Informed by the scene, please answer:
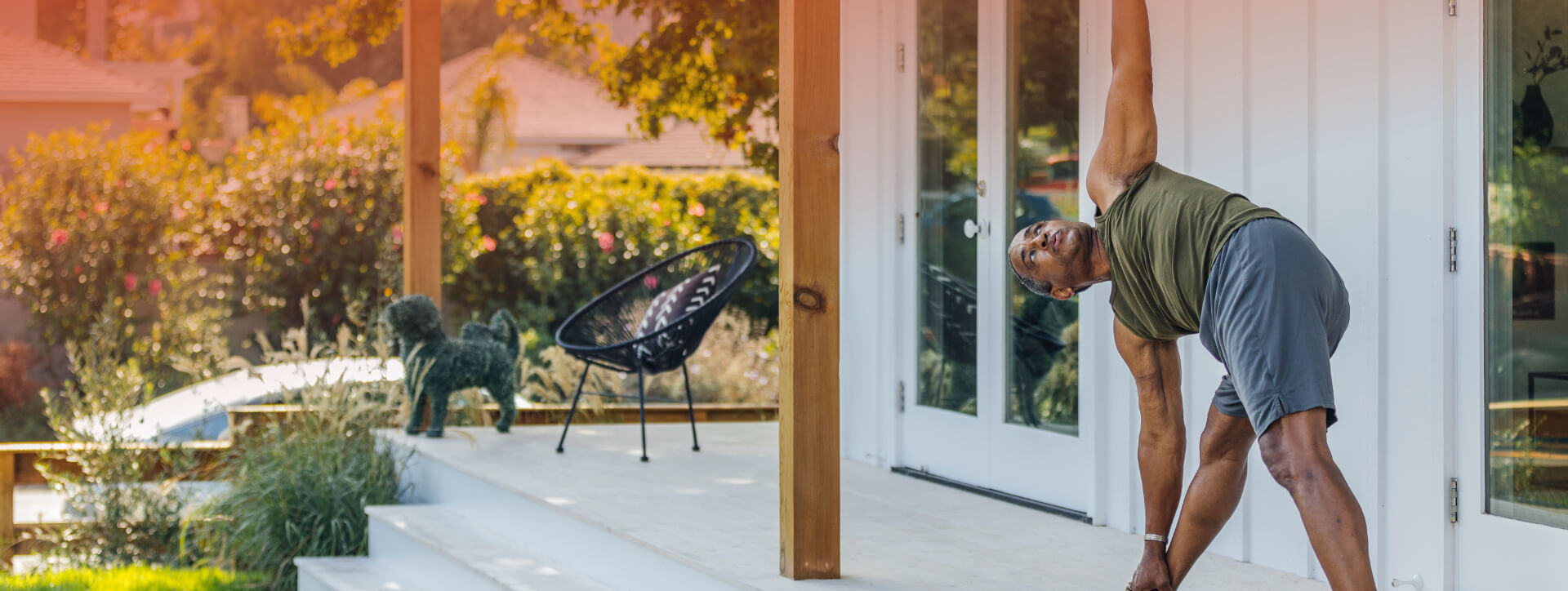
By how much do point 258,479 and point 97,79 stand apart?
491 inches

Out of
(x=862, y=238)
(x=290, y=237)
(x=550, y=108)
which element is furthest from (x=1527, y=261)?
(x=550, y=108)

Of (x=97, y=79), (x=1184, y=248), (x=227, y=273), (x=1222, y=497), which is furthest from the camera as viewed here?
(x=97, y=79)

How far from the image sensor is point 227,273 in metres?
10.4

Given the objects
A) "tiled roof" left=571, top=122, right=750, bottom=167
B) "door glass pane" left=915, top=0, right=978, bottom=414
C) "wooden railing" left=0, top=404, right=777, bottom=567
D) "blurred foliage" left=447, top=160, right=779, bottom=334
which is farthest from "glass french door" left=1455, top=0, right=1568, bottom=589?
"tiled roof" left=571, top=122, right=750, bottom=167

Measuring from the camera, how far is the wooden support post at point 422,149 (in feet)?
19.3

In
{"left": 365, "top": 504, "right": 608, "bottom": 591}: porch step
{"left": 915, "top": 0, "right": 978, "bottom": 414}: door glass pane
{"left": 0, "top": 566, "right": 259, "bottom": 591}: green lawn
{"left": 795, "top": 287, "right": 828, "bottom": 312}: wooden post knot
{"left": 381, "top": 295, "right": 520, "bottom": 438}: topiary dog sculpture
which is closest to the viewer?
{"left": 795, "top": 287, "right": 828, "bottom": 312}: wooden post knot

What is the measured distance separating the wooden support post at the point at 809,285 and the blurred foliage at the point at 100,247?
813 cm

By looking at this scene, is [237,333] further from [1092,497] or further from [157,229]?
[1092,497]

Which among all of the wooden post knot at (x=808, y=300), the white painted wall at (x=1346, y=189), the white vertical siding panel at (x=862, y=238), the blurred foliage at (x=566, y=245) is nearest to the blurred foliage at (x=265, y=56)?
the blurred foliage at (x=566, y=245)

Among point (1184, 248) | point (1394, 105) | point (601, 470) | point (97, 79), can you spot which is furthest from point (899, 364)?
point (97, 79)

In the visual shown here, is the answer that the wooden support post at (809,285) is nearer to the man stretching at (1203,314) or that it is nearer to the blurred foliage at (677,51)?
the man stretching at (1203,314)

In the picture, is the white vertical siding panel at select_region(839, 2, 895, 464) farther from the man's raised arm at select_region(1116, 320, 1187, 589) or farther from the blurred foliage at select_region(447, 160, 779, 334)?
the blurred foliage at select_region(447, 160, 779, 334)

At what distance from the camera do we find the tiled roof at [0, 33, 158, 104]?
48.4ft

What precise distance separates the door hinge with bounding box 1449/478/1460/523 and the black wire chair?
270cm
